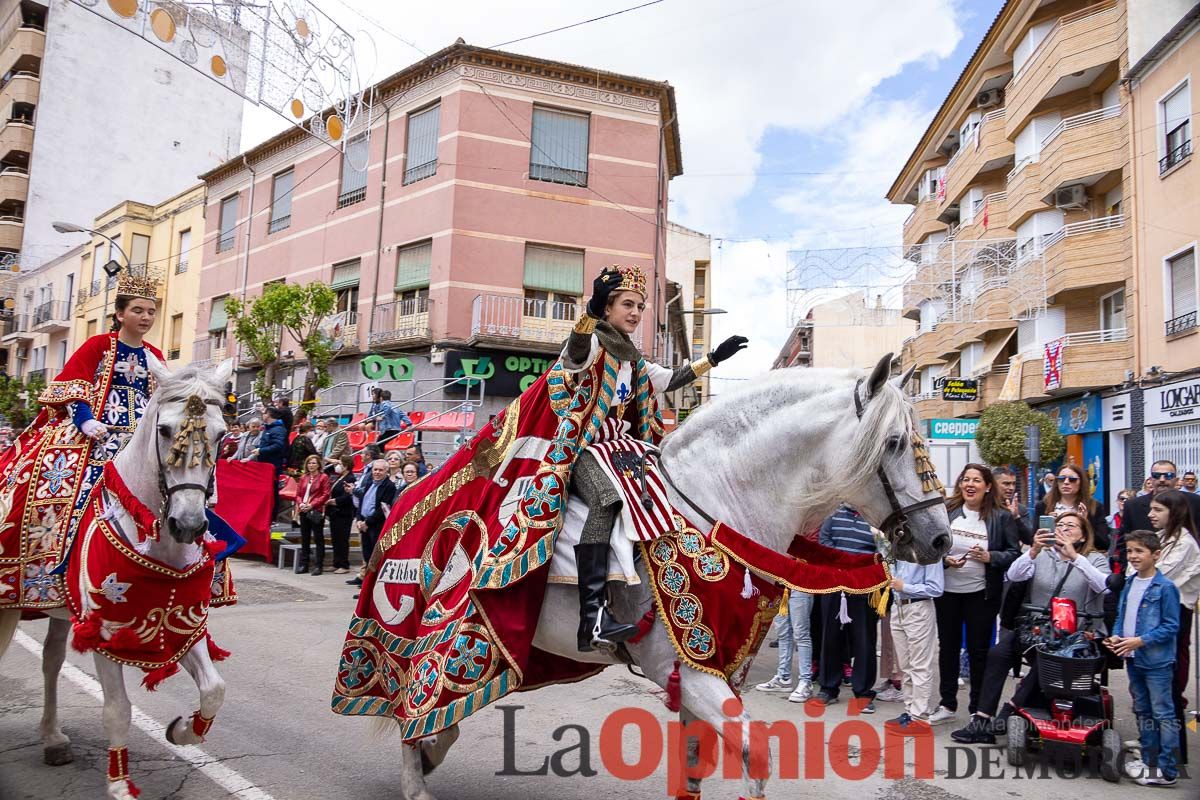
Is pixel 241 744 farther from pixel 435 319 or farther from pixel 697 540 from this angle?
pixel 435 319

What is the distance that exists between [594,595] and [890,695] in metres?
5.08

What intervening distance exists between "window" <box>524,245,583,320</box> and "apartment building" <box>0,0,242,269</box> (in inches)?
959

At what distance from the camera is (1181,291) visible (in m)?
17.0

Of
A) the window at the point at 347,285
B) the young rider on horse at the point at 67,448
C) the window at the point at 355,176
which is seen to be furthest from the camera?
the window at the point at 355,176

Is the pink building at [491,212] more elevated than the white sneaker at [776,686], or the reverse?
the pink building at [491,212]

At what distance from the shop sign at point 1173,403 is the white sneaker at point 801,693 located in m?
13.2

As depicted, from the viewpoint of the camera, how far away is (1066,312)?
21.7 meters

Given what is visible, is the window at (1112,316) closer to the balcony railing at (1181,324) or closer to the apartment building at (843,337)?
the balcony railing at (1181,324)

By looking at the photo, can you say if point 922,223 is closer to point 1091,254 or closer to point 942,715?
point 1091,254

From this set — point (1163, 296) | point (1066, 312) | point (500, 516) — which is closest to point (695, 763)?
point (500, 516)

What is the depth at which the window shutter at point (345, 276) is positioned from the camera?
2564 cm

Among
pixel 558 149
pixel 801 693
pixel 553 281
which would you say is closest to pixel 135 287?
pixel 801 693

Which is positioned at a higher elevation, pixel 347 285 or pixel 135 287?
pixel 347 285

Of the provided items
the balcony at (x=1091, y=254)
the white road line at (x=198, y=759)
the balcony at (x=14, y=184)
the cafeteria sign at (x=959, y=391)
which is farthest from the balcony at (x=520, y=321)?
the balcony at (x=14, y=184)
